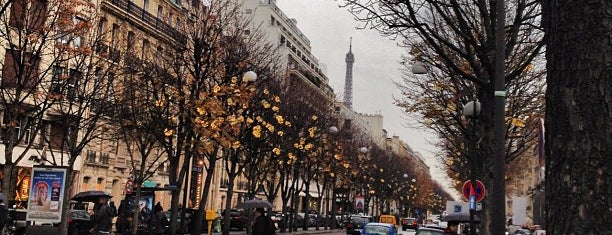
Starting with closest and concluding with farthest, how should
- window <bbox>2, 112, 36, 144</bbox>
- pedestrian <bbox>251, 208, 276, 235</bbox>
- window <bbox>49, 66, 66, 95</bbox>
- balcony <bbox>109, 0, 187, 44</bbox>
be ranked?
1. pedestrian <bbox>251, 208, 276, 235</bbox>
2. window <bbox>2, 112, 36, 144</bbox>
3. window <bbox>49, 66, 66, 95</bbox>
4. balcony <bbox>109, 0, 187, 44</bbox>

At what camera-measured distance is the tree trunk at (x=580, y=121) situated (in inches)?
121

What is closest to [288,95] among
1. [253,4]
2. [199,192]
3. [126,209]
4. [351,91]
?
[126,209]

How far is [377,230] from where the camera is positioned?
97.7 ft

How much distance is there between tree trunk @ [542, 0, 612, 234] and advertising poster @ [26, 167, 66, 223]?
15188mm

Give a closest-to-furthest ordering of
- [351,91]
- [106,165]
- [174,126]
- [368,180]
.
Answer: [174,126] → [106,165] → [368,180] → [351,91]

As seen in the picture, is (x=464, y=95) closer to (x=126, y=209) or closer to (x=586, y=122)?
(x=126, y=209)

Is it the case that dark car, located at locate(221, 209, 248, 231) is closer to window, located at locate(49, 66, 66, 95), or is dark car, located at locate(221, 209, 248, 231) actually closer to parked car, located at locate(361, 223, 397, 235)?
parked car, located at locate(361, 223, 397, 235)

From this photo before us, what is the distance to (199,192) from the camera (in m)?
60.2

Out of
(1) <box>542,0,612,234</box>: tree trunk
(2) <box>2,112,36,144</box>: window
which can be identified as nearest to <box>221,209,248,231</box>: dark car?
(2) <box>2,112,36,144</box>: window

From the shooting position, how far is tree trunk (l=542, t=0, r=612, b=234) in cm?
307

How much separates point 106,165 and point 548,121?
44696mm

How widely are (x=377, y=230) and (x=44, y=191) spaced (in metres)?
17.0

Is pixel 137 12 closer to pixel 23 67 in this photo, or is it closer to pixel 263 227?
pixel 23 67

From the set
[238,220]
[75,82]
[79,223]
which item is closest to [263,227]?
[79,223]
